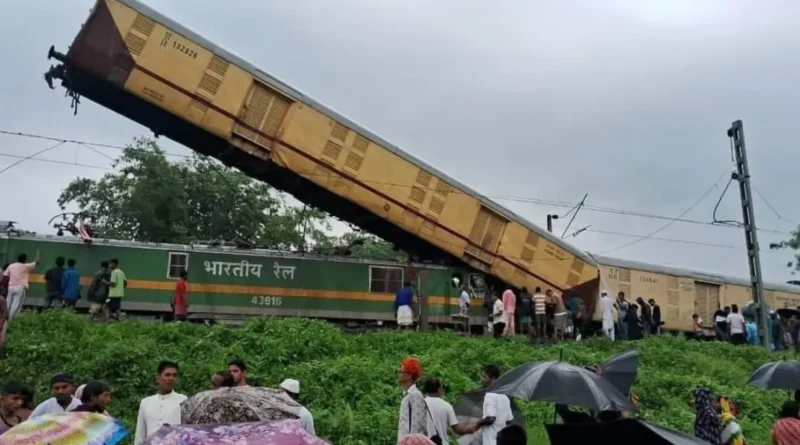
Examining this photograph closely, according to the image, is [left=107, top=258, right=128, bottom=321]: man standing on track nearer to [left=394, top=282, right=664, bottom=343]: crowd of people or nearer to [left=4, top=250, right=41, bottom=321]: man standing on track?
[left=4, top=250, right=41, bottom=321]: man standing on track

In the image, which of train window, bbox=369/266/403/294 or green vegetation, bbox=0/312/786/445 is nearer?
green vegetation, bbox=0/312/786/445

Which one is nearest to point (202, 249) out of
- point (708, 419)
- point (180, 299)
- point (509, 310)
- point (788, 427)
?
point (180, 299)

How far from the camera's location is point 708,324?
2662 centimetres

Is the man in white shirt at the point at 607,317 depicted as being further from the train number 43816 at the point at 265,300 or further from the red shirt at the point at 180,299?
the red shirt at the point at 180,299

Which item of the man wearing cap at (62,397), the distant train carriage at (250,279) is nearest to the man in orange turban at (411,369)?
the man wearing cap at (62,397)

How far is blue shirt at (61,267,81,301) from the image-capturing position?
51.7 ft

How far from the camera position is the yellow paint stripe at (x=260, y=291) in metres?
17.6

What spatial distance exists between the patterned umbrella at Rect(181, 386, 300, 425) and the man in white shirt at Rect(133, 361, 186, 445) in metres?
1.73

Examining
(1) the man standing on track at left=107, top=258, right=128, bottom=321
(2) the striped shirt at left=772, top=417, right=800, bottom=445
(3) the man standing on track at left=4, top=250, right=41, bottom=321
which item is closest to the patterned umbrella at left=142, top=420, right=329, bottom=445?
(2) the striped shirt at left=772, top=417, right=800, bottom=445

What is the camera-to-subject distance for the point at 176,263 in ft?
58.9

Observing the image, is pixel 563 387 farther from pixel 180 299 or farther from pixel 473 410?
pixel 180 299

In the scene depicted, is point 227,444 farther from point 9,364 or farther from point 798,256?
point 798,256

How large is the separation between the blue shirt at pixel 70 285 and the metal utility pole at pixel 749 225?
15928 millimetres

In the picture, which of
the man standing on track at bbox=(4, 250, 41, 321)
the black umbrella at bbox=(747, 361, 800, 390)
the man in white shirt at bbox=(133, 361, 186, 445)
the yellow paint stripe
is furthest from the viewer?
the yellow paint stripe
